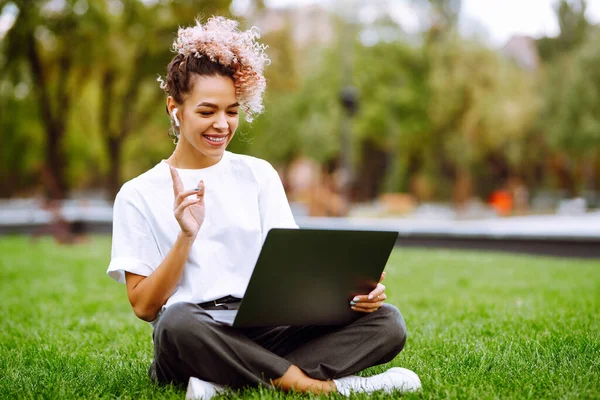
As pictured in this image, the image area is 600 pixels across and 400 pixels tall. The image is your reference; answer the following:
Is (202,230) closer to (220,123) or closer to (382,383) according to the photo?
(220,123)

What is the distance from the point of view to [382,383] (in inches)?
122

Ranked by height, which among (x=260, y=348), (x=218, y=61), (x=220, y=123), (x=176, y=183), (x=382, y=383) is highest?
(x=218, y=61)

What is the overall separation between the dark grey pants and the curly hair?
3.31 feet

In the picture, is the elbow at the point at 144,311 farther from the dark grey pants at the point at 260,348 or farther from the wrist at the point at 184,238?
the wrist at the point at 184,238

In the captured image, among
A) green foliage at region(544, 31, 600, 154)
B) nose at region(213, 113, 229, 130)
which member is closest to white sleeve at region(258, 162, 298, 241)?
nose at region(213, 113, 229, 130)

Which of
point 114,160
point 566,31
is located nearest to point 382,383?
point 114,160

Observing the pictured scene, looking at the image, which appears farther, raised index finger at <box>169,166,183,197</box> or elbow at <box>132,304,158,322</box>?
elbow at <box>132,304,158,322</box>

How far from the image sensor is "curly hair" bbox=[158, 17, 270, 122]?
311 cm

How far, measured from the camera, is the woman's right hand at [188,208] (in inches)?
111

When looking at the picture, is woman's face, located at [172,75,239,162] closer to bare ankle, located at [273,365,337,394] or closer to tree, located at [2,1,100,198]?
bare ankle, located at [273,365,337,394]

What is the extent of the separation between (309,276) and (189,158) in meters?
0.85

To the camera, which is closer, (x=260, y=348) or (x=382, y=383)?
(x=260, y=348)

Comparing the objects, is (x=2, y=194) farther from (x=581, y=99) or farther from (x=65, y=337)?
(x=65, y=337)

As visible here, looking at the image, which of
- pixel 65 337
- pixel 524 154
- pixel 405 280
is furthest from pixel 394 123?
pixel 65 337
